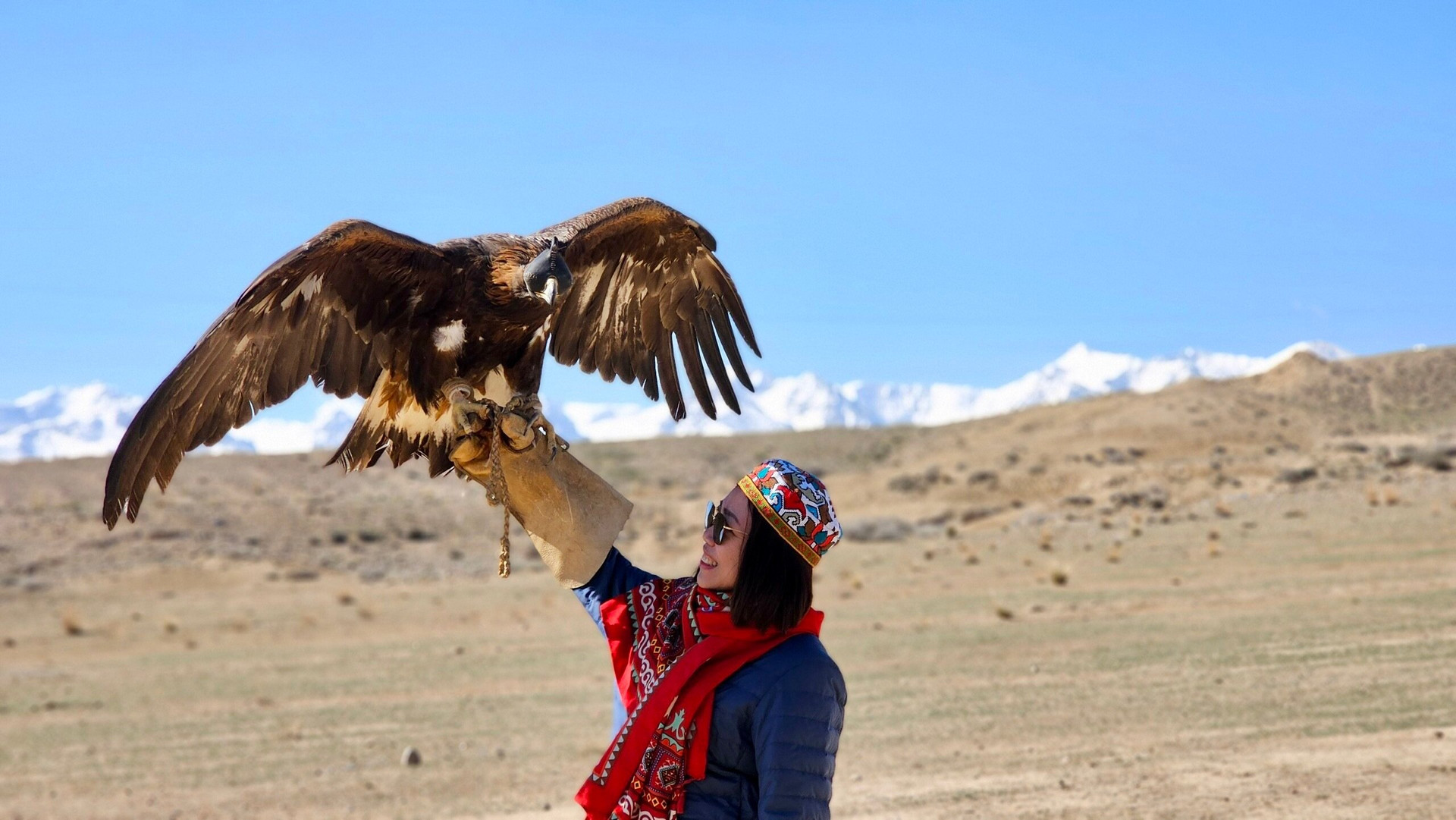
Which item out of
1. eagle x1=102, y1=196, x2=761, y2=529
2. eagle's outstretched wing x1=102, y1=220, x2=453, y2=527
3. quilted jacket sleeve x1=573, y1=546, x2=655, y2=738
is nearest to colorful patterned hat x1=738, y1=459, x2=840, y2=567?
quilted jacket sleeve x1=573, y1=546, x2=655, y2=738

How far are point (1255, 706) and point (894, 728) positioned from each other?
2977 millimetres

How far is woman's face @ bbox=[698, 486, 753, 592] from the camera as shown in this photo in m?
3.18

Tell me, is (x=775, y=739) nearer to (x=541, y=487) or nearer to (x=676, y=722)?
(x=676, y=722)

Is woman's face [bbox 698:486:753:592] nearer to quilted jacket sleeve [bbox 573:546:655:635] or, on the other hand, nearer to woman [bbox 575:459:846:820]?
woman [bbox 575:459:846:820]

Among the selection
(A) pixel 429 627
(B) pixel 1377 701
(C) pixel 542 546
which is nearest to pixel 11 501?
(A) pixel 429 627

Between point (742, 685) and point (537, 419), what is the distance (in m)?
1.66

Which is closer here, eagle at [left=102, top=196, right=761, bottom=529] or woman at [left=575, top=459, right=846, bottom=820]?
woman at [left=575, top=459, right=846, bottom=820]

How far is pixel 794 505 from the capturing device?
3.11m

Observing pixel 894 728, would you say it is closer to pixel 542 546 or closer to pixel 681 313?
pixel 681 313

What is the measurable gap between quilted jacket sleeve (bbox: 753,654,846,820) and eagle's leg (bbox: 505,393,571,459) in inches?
57.5

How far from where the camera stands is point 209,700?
17.6 meters

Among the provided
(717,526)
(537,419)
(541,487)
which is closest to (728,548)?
(717,526)

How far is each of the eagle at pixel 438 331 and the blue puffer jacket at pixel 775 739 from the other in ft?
5.81

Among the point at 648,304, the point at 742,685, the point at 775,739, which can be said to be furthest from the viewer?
the point at 648,304
